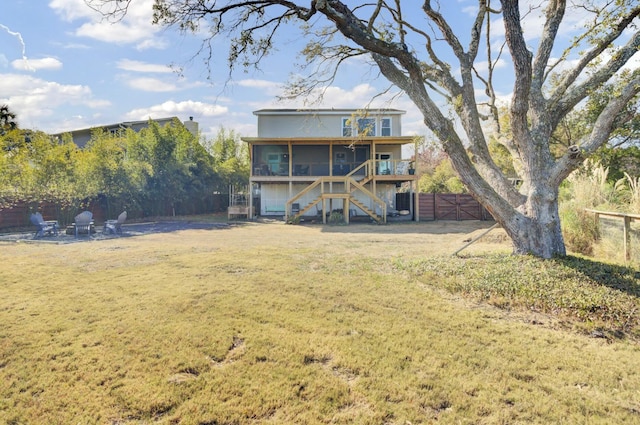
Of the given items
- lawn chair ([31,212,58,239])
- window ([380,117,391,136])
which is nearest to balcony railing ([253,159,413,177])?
window ([380,117,391,136])

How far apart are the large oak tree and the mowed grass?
1.46 metres

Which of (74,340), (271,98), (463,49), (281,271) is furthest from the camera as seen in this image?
(271,98)

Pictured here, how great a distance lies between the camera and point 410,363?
10.5ft

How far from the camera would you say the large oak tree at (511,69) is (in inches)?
264

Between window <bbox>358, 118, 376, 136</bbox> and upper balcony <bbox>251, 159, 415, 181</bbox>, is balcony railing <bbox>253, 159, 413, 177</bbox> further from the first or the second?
window <bbox>358, 118, 376, 136</bbox>

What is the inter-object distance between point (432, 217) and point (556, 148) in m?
7.14

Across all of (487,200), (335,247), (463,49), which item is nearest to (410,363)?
(487,200)

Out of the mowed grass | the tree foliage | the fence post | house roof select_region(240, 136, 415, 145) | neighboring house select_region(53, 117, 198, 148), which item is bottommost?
the mowed grass

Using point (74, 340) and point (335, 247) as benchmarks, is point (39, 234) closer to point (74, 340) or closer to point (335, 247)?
point (335, 247)

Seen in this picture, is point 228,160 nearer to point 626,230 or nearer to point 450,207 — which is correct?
point 450,207

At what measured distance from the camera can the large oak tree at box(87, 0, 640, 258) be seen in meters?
6.70

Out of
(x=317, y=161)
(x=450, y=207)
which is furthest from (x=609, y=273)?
(x=317, y=161)

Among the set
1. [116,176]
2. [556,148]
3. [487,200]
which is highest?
[556,148]

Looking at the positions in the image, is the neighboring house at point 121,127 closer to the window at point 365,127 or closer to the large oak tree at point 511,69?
the window at point 365,127
